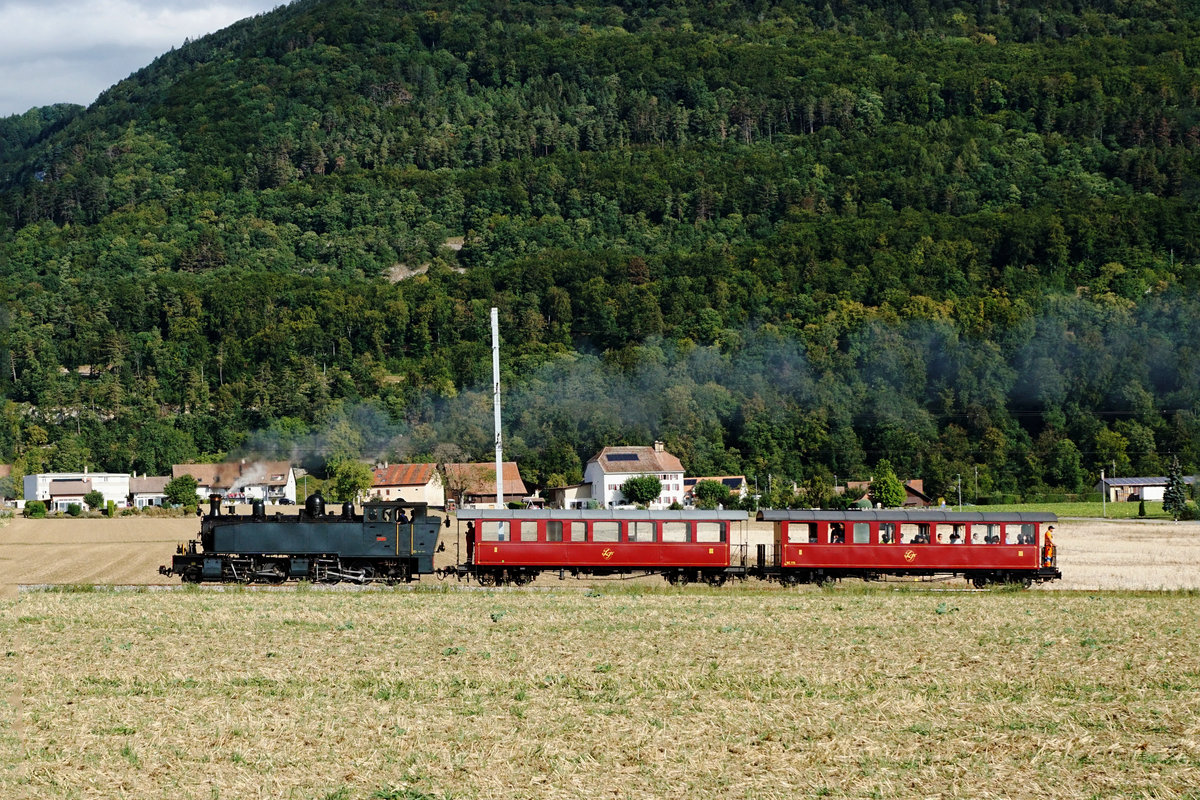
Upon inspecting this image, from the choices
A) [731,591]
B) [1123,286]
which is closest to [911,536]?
[731,591]

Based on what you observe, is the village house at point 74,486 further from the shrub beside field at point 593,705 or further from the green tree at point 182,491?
the shrub beside field at point 593,705

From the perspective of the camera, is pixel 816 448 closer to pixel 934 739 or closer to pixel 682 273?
pixel 682 273

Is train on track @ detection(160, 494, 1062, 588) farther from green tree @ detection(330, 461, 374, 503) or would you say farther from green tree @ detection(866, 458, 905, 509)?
green tree @ detection(330, 461, 374, 503)

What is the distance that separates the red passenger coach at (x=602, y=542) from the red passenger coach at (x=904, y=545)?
6.11ft

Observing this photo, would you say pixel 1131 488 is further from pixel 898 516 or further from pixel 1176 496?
pixel 898 516

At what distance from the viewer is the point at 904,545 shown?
144 feet

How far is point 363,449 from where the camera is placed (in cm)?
13000

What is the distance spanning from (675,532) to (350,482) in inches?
3013

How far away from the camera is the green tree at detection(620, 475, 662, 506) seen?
124 m

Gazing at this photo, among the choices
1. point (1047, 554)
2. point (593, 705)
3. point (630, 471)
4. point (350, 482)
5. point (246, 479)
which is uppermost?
point (630, 471)

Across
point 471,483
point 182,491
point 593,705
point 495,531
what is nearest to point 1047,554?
point 495,531

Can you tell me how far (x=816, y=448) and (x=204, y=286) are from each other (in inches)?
4286

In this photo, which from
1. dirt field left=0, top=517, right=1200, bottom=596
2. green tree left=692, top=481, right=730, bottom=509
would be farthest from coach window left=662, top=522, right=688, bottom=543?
green tree left=692, top=481, right=730, bottom=509

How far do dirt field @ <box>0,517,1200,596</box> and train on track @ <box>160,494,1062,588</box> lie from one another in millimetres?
2457
